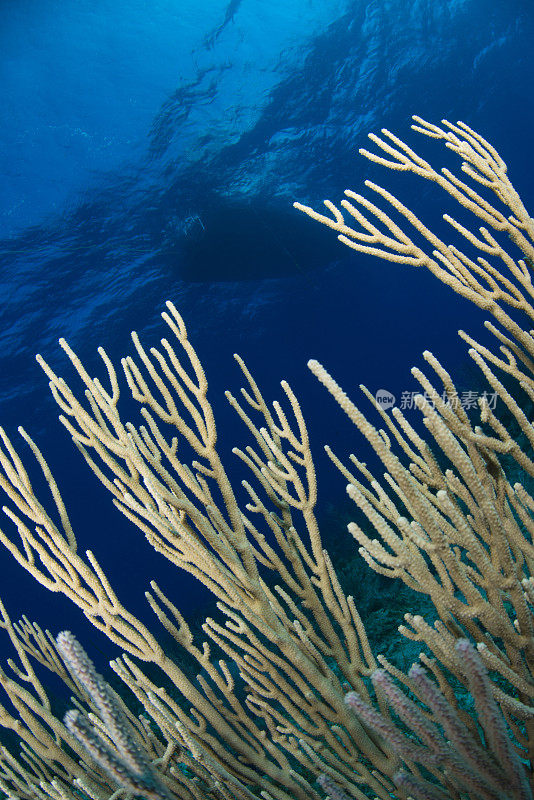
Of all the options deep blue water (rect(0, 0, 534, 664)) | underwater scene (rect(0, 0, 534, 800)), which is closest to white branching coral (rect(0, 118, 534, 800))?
underwater scene (rect(0, 0, 534, 800))

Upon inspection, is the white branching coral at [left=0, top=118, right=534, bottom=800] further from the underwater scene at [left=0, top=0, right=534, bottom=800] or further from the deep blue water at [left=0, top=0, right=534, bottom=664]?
the deep blue water at [left=0, top=0, right=534, bottom=664]

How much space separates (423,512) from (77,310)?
18.2m

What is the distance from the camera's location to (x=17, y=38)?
9953mm

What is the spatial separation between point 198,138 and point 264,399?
9.05m

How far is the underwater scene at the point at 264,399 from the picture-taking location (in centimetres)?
157

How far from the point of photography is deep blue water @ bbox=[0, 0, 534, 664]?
11297 millimetres

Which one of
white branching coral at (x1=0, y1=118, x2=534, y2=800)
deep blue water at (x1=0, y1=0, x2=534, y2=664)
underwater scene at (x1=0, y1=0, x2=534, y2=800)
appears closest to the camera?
white branching coral at (x1=0, y1=118, x2=534, y2=800)

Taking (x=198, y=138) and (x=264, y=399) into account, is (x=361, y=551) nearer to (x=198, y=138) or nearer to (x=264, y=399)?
(x=264, y=399)

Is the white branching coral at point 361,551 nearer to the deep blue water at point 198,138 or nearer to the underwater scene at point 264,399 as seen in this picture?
the underwater scene at point 264,399

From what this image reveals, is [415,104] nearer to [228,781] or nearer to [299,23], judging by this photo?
[299,23]

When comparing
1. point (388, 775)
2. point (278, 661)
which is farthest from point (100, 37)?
point (388, 775)

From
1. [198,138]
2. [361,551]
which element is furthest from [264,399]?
[361,551]

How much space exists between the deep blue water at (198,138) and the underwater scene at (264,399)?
0.30ft

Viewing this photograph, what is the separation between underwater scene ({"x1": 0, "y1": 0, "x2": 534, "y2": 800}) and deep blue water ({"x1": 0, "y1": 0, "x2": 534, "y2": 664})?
92 millimetres
